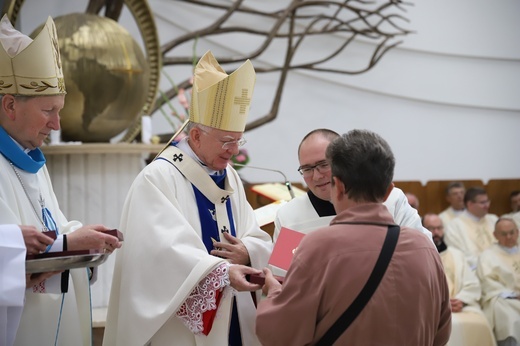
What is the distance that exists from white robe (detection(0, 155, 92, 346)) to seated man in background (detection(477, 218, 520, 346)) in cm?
484

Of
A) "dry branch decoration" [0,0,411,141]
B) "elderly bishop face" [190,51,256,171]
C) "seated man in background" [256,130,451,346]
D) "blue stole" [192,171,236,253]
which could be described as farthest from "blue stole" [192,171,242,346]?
"dry branch decoration" [0,0,411,141]

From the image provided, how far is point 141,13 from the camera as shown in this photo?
556 centimetres

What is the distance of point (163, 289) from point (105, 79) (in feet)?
5.76

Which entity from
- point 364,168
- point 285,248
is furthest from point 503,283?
point 364,168

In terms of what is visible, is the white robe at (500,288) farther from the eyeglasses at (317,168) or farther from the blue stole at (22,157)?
the blue stole at (22,157)

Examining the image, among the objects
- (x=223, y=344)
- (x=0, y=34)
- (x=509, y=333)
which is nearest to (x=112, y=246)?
(x=223, y=344)

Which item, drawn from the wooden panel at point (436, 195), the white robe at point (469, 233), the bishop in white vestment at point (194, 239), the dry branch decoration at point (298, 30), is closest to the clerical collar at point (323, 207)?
the bishop in white vestment at point (194, 239)

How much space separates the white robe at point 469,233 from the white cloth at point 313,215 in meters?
5.49

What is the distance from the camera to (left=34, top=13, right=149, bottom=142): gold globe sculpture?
4340 millimetres

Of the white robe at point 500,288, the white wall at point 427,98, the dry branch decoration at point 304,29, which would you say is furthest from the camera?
the white wall at point 427,98

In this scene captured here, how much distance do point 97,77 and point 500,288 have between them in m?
4.58

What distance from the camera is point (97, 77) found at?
4355 mm

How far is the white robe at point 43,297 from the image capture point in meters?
2.87

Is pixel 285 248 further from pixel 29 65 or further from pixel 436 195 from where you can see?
pixel 436 195
